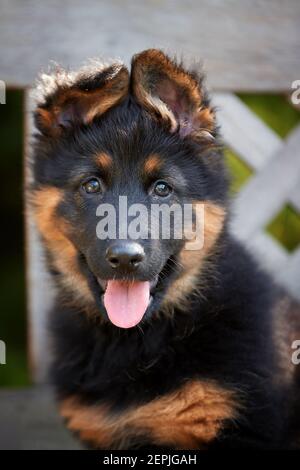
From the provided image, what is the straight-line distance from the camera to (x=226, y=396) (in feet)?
12.7

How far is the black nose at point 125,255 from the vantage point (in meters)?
3.61

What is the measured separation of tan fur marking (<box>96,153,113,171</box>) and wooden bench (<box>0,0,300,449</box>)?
0.97 m

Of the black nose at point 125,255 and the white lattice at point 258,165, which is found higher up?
the white lattice at point 258,165

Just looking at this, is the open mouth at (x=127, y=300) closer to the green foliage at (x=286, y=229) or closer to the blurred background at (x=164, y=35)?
the blurred background at (x=164, y=35)

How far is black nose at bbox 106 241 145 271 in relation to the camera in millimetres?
3605

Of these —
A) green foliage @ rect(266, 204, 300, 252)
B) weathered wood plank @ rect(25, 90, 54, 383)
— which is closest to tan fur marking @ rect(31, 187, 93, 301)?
weathered wood plank @ rect(25, 90, 54, 383)

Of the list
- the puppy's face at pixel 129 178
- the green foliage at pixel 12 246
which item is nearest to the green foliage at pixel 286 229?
the green foliage at pixel 12 246

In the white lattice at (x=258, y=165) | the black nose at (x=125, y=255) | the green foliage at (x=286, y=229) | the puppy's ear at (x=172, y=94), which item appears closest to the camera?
the black nose at (x=125, y=255)

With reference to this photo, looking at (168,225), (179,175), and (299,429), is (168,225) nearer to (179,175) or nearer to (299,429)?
(179,175)

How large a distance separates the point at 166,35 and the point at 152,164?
1441 mm

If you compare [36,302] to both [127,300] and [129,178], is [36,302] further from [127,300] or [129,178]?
[129,178]

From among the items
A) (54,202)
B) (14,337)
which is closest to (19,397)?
(14,337)

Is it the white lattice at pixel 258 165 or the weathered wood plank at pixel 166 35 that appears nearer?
the weathered wood plank at pixel 166 35
